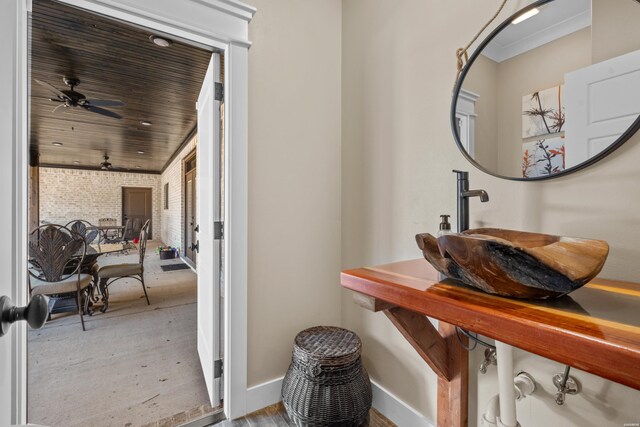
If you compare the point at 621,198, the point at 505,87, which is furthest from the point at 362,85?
the point at 621,198

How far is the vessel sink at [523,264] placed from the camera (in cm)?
60

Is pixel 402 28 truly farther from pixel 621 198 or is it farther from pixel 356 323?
pixel 356 323

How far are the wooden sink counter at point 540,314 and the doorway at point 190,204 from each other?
552 centimetres

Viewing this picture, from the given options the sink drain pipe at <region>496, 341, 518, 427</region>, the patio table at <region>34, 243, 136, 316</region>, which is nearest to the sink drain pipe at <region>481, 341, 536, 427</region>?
the sink drain pipe at <region>496, 341, 518, 427</region>

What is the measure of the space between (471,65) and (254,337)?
1.72 metres

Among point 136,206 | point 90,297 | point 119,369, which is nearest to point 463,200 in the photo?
point 119,369

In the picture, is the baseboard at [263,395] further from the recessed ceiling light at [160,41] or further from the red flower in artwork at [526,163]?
the recessed ceiling light at [160,41]

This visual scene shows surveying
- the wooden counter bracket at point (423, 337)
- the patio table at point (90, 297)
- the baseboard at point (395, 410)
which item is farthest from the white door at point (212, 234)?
the patio table at point (90, 297)

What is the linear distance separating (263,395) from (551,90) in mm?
1968

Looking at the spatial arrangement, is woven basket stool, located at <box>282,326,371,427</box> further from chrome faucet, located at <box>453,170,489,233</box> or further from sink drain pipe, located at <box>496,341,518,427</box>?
chrome faucet, located at <box>453,170,489,233</box>

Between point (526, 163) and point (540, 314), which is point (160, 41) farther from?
point (540, 314)

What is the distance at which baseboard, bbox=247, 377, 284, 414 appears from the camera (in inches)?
64.7

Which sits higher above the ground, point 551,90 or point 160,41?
point 160,41

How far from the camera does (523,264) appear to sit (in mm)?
609
